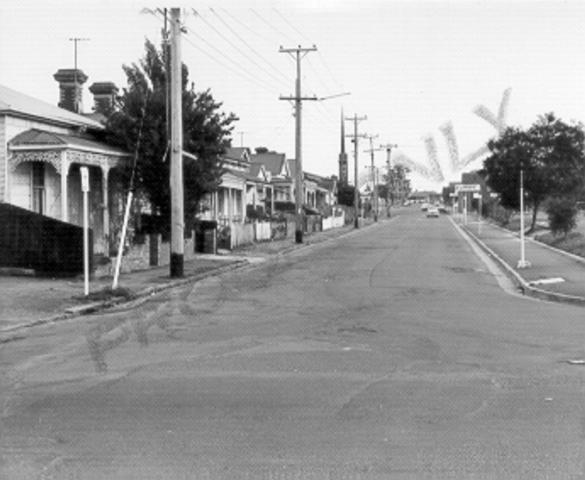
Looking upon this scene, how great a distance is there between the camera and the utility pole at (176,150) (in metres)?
22.0

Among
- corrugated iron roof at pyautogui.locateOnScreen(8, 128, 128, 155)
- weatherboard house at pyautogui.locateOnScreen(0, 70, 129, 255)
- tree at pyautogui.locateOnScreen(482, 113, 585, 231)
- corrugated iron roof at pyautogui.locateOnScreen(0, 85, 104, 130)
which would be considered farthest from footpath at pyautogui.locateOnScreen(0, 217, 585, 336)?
tree at pyautogui.locateOnScreen(482, 113, 585, 231)

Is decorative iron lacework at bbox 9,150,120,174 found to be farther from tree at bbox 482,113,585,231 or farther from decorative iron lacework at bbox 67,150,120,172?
tree at bbox 482,113,585,231

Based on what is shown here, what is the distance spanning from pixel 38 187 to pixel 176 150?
14.6ft

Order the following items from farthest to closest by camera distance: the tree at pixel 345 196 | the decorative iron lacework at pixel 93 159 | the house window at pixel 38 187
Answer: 1. the tree at pixel 345 196
2. the house window at pixel 38 187
3. the decorative iron lacework at pixel 93 159

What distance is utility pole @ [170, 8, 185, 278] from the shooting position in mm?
21969

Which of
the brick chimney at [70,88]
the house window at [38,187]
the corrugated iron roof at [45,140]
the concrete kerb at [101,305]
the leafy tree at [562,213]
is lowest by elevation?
→ the concrete kerb at [101,305]

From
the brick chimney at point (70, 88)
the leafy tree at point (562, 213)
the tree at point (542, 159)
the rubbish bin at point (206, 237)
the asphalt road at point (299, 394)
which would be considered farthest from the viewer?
the tree at point (542, 159)

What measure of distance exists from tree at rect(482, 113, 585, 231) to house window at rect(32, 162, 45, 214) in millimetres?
30163

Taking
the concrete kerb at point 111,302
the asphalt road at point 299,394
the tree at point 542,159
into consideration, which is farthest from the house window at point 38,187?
the tree at point 542,159

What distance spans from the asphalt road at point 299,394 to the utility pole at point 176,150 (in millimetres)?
6451

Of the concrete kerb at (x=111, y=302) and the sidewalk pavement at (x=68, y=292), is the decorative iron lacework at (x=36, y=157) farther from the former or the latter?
the concrete kerb at (x=111, y=302)

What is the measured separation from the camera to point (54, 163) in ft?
72.0

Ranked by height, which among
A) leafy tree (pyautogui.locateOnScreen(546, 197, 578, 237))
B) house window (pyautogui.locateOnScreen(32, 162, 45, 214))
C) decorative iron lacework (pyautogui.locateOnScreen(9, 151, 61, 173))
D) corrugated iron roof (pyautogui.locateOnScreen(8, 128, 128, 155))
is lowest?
leafy tree (pyautogui.locateOnScreen(546, 197, 578, 237))

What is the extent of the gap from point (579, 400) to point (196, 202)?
1941 cm
